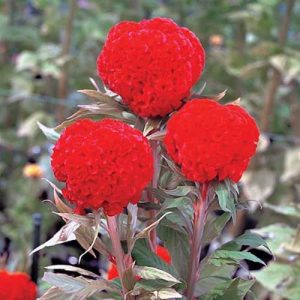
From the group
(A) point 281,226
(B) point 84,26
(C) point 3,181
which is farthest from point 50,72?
(A) point 281,226

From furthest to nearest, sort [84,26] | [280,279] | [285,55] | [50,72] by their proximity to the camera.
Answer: [84,26], [50,72], [285,55], [280,279]

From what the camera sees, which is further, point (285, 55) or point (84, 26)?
point (84, 26)

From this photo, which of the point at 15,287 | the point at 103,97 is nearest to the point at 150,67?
the point at 103,97

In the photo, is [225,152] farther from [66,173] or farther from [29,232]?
[29,232]

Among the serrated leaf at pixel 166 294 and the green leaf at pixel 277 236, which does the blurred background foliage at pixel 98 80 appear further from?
the serrated leaf at pixel 166 294

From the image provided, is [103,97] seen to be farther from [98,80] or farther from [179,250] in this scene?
[98,80]
